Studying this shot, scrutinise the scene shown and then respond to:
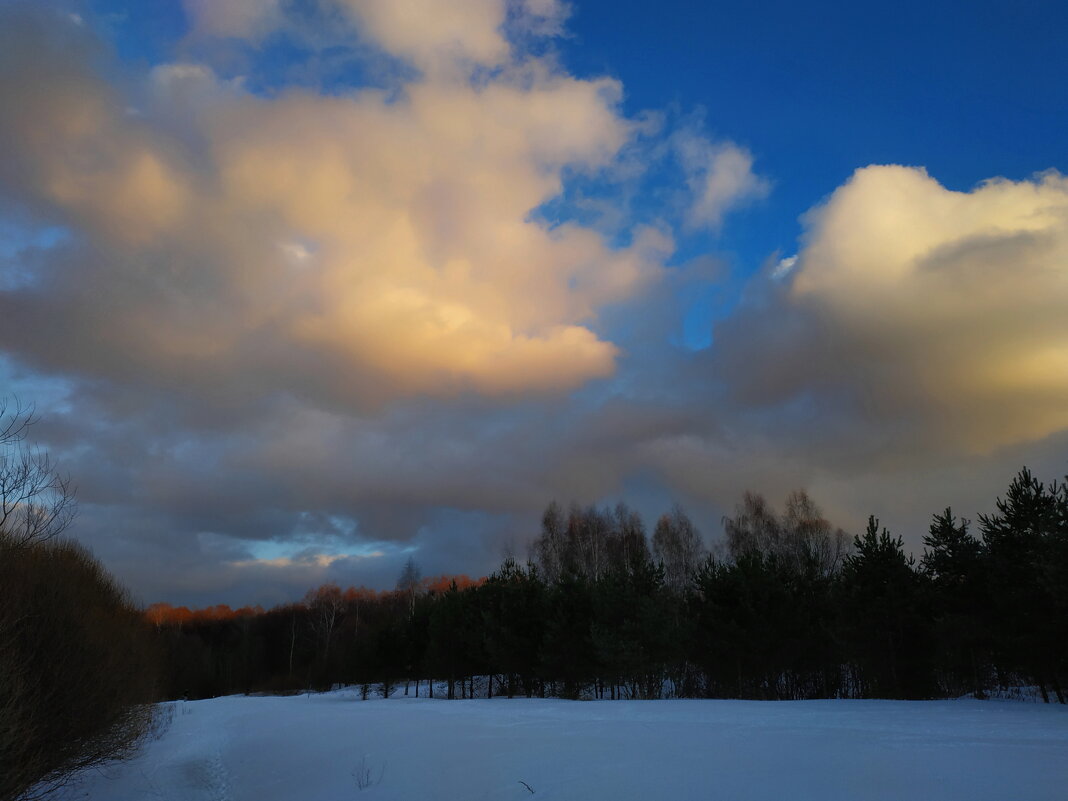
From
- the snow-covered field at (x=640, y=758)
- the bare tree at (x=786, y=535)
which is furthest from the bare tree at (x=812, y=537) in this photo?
the snow-covered field at (x=640, y=758)

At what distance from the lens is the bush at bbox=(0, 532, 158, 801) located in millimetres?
9648

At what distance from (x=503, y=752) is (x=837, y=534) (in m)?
53.1

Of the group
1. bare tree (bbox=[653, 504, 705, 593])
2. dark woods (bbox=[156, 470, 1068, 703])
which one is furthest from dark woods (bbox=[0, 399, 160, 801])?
bare tree (bbox=[653, 504, 705, 593])

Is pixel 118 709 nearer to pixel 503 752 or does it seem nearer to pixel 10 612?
pixel 10 612

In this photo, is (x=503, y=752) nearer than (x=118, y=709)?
Yes

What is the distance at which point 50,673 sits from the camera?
1262 cm

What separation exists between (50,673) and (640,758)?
38.1ft

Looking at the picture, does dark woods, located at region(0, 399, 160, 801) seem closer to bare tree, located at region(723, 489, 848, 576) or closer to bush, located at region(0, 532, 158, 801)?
bush, located at region(0, 532, 158, 801)

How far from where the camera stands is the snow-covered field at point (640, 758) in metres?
7.80

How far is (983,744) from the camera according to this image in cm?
948

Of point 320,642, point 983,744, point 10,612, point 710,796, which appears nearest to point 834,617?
point 983,744

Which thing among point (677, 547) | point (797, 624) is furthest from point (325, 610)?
point (797, 624)

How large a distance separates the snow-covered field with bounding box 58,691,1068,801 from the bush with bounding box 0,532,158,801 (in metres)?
3.00

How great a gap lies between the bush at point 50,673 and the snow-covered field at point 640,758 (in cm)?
300
